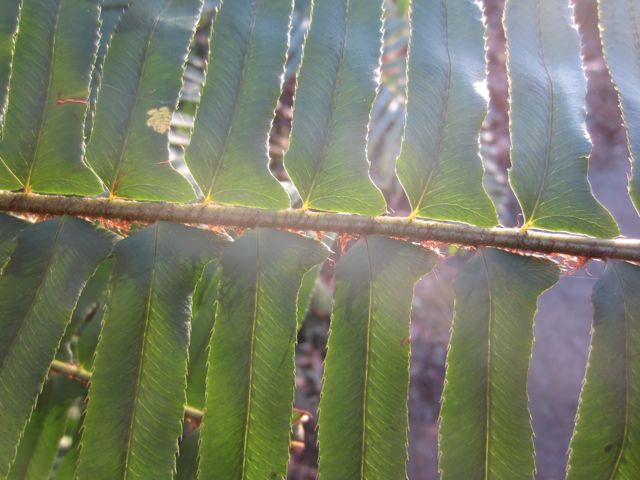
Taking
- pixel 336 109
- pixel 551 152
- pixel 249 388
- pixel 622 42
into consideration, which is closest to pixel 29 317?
pixel 249 388

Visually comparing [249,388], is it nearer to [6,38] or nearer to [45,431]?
[45,431]

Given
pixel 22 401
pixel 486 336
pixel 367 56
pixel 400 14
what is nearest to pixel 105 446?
pixel 22 401

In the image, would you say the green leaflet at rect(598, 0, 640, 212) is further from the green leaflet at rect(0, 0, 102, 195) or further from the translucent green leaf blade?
the translucent green leaf blade

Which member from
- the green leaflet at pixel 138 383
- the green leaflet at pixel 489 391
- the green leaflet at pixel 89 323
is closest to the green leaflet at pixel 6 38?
the green leaflet at pixel 138 383

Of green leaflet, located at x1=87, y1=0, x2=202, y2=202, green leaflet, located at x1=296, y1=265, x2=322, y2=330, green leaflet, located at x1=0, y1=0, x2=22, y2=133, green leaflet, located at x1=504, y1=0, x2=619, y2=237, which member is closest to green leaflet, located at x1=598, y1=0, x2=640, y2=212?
green leaflet, located at x1=504, y1=0, x2=619, y2=237

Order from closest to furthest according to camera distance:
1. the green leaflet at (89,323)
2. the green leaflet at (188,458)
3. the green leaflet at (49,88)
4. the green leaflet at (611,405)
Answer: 1. the green leaflet at (611,405)
2. the green leaflet at (49,88)
3. the green leaflet at (188,458)
4. the green leaflet at (89,323)

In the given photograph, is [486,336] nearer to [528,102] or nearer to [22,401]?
[528,102]

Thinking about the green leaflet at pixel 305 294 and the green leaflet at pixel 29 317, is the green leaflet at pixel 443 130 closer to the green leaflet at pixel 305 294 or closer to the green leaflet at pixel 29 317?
the green leaflet at pixel 305 294
